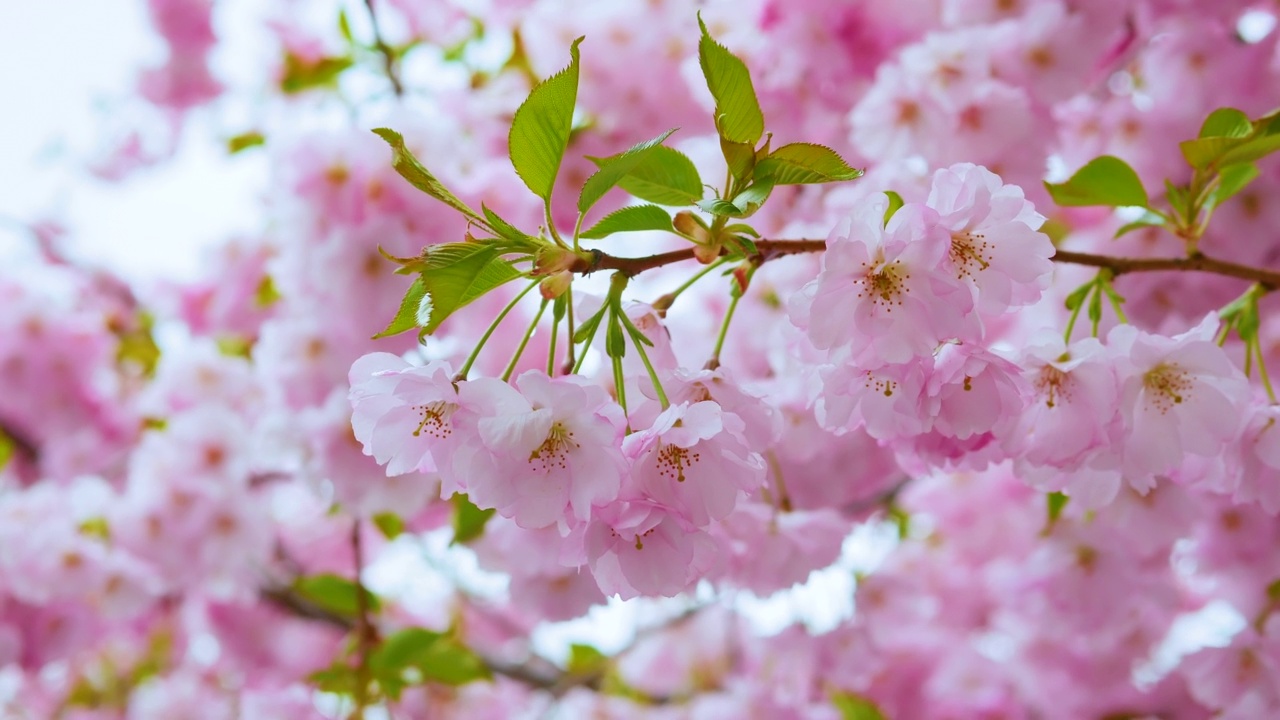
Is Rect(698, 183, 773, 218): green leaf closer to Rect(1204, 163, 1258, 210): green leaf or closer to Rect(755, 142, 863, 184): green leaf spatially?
Rect(755, 142, 863, 184): green leaf

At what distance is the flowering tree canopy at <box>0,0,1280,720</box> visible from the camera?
0.66 meters

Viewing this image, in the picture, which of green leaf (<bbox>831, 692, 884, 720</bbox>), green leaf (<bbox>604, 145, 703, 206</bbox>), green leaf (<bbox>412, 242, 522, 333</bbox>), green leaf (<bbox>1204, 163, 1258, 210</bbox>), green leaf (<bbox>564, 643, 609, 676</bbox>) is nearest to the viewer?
green leaf (<bbox>412, 242, 522, 333</bbox>)

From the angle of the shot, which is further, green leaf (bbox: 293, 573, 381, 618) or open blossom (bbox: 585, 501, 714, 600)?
green leaf (bbox: 293, 573, 381, 618)

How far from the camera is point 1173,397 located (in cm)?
74

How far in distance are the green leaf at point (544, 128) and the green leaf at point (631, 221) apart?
4 cm

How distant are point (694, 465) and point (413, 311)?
0.21m

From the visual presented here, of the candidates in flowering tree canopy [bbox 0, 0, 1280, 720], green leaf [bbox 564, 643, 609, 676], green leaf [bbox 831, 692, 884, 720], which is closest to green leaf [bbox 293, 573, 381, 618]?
flowering tree canopy [bbox 0, 0, 1280, 720]

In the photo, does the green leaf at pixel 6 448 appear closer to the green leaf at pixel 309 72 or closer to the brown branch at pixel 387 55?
the green leaf at pixel 309 72

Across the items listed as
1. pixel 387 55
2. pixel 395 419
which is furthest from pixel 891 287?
pixel 387 55

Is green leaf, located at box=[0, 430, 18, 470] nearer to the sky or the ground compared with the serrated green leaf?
nearer to the sky

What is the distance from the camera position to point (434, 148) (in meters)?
1.58

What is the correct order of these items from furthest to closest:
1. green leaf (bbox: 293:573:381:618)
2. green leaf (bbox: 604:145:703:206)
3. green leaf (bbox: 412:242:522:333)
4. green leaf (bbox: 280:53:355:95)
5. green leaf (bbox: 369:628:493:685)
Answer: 1. green leaf (bbox: 280:53:355:95)
2. green leaf (bbox: 293:573:381:618)
3. green leaf (bbox: 369:628:493:685)
4. green leaf (bbox: 604:145:703:206)
5. green leaf (bbox: 412:242:522:333)

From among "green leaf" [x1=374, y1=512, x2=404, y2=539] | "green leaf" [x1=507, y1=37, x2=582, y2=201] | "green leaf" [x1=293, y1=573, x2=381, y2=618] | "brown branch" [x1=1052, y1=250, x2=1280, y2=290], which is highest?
"green leaf" [x1=374, y1=512, x2=404, y2=539]

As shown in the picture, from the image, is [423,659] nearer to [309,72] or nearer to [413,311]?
[413,311]
